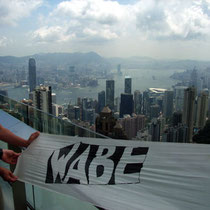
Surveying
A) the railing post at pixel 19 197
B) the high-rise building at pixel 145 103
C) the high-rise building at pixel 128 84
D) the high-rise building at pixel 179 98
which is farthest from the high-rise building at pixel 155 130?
the railing post at pixel 19 197

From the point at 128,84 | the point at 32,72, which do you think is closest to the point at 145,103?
the point at 128,84

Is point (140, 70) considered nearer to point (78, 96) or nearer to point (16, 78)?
point (78, 96)

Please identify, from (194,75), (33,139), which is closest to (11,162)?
(33,139)

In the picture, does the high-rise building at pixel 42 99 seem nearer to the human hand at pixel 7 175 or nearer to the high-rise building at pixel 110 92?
the high-rise building at pixel 110 92

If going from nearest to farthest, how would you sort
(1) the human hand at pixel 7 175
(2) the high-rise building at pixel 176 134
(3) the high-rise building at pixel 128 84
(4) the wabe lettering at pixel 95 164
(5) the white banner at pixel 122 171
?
(5) the white banner at pixel 122 171 → (4) the wabe lettering at pixel 95 164 → (1) the human hand at pixel 7 175 → (2) the high-rise building at pixel 176 134 → (3) the high-rise building at pixel 128 84

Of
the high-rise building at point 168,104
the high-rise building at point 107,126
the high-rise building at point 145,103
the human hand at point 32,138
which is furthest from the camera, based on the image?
the high-rise building at point 145,103

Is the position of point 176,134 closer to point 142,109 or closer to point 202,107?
point 202,107

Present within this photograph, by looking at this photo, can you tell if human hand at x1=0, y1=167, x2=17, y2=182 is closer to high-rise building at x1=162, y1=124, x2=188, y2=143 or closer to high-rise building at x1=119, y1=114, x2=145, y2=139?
high-rise building at x1=162, y1=124, x2=188, y2=143

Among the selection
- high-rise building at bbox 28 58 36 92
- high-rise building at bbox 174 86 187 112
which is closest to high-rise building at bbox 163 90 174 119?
high-rise building at bbox 174 86 187 112
